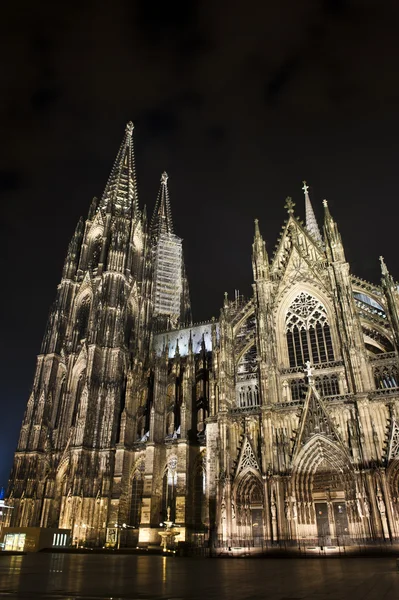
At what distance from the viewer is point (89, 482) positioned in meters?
36.6

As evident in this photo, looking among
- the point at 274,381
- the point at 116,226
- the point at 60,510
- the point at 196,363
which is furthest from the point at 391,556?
the point at 116,226

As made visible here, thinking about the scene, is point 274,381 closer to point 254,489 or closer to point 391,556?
point 254,489

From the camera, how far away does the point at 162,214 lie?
73438mm

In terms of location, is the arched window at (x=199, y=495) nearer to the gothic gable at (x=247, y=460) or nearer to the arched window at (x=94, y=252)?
the gothic gable at (x=247, y=460)

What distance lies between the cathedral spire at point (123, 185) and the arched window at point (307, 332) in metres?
31.7

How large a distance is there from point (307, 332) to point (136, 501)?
2101 centimetres

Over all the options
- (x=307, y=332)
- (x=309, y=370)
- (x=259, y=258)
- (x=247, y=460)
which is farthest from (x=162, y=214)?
(x=247, y=460)

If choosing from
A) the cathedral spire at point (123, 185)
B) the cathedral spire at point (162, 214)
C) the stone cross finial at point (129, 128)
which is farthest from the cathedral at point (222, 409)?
the stone cross finial at point (129, 128)

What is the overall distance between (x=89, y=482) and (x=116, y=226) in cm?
2956

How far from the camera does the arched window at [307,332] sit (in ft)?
100

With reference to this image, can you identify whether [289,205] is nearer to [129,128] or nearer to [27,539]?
[27,539]

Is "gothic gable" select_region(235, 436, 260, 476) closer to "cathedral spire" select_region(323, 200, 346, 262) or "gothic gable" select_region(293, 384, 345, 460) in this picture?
"gothic gable" select_region(293, 384, 345, 460)

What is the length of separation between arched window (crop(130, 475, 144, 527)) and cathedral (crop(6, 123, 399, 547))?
0.13 meters

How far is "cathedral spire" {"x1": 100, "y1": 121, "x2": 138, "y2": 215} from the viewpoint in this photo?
188 ft
